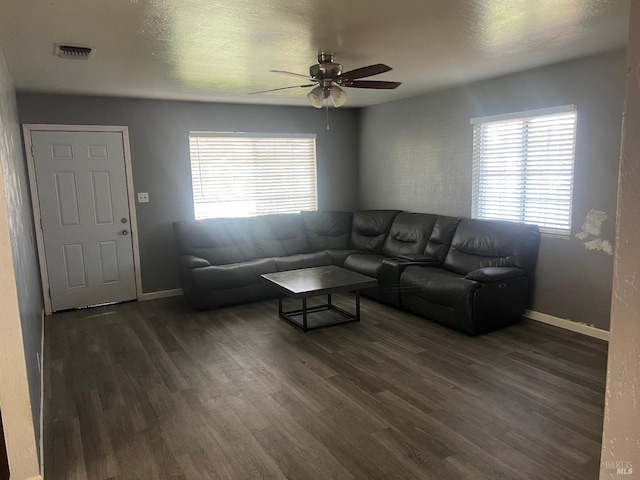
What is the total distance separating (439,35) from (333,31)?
2.38 ft

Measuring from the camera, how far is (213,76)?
401 centimetres

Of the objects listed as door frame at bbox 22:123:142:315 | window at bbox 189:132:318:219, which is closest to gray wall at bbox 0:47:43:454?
door frame at bbox 22:123:142:315

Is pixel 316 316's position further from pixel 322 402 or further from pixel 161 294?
pixel 161 294

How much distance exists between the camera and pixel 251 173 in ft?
19.7

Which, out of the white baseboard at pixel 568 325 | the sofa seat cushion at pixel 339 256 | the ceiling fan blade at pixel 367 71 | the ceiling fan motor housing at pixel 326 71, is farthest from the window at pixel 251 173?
the white baseboard at pixel 568 325

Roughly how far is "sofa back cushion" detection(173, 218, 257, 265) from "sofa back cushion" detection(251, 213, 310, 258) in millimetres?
117

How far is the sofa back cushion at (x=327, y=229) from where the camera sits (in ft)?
20.0

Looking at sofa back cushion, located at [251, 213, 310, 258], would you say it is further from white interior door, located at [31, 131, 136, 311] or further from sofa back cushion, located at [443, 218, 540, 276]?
sofa back cushion, located at [443, 218, 540, 276]

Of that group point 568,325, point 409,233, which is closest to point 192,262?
point 409,233

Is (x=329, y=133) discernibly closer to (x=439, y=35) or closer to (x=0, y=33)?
(x=439, y=35)

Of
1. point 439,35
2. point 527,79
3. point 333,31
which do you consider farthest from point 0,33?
point 527,79

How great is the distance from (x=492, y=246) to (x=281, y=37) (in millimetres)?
→ 2816

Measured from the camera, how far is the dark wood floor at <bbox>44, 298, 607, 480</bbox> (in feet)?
7.52

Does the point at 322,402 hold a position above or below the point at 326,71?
below
